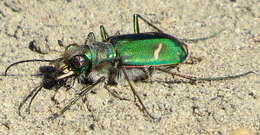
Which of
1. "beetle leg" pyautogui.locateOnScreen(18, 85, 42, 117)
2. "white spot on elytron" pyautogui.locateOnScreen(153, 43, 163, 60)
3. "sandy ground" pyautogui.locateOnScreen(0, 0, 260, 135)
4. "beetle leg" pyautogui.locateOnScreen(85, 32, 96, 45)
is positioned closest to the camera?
"sandy ground" pyautogui.locateOnScreen(0, 0, 260, 135)

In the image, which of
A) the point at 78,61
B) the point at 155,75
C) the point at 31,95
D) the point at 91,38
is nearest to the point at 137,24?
the point at 91,38

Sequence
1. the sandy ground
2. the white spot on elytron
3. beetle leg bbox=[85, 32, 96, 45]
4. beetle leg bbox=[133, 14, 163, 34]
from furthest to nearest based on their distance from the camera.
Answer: beetle leg bbox=[133, 14, 163, 34] < beetle leg bbox=[85, 32, 96, 45] < the white spot on elytron < the sandy ground

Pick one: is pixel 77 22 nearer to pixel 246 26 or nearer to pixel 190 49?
pixel 190 49

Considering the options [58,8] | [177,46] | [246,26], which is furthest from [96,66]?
[246,26]

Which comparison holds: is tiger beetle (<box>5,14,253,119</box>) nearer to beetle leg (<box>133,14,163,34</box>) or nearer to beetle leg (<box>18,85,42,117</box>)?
beetle leg (<box>18,85,42,117</box>)

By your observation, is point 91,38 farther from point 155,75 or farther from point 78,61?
point 155,75

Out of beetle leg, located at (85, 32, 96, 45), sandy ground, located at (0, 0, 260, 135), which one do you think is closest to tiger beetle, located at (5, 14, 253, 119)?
sandy ground, located at (0, 0, 260, 135)
